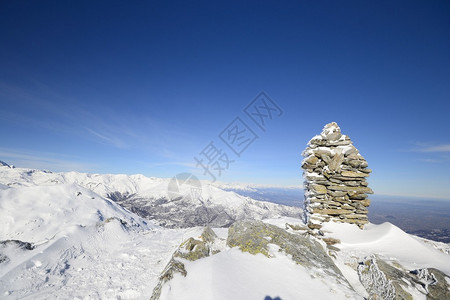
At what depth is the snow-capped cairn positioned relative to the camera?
9977 mm

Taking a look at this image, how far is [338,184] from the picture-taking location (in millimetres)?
10281

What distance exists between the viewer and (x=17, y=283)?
5664 mm

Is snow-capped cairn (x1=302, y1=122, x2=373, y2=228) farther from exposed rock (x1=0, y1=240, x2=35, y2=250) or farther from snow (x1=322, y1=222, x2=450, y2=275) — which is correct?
exposed rock (x1=0, y1=240, x2=35, y2=250)

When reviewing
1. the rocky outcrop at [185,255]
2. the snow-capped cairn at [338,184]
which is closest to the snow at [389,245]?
the snow-capped cairn at [338,184]

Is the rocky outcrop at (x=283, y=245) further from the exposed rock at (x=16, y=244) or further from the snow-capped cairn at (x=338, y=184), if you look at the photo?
the exposed rock at (x=16, y=244)

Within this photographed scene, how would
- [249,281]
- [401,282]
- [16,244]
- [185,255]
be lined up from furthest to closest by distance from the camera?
[16,244] → [185,255] → [401,282] → [249,281]

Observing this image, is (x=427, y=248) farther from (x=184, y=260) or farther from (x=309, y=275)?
(x=184, y=260)

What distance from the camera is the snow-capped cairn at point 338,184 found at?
393 inches

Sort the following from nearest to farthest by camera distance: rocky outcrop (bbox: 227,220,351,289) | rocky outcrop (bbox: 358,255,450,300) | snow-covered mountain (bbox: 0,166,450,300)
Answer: snow-covered mountain (bbox: 0,166,450,300) < rocky outcrop (bbox: 358,255,450,300) < rocky outcrop (bbox: 227,220,351,289)

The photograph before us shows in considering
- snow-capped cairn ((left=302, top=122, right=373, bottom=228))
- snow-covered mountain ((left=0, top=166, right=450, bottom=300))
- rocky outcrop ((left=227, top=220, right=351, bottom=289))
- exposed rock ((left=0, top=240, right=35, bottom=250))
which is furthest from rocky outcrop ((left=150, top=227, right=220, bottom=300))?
exposed rock ((left=0, top=240, right=35, bottom=250))

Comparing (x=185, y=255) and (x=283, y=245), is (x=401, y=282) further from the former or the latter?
(x=185, y=255)

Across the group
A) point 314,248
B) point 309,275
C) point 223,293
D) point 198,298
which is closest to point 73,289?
point 198,298

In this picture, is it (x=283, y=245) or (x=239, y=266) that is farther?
(x=283, y=245)

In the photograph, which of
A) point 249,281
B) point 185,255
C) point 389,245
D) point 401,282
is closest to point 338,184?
point 389,245
